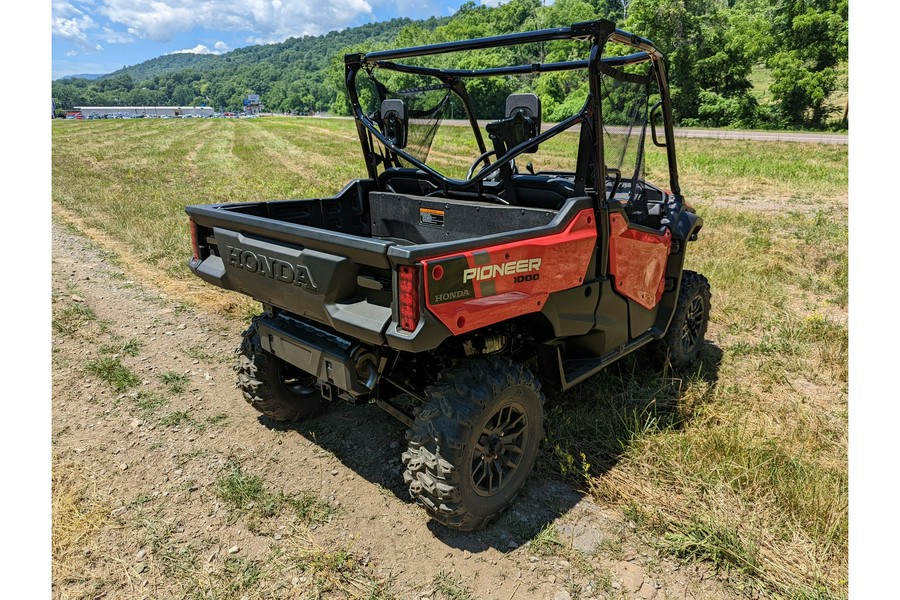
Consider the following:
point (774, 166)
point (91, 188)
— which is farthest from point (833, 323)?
point (91, 188)

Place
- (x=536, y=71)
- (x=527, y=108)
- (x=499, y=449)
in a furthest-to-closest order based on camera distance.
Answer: (x=536, y=71)
(x=527, y=108)
(x=499, y=449)

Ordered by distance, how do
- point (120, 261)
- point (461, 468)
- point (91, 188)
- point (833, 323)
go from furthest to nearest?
point (91, 188), point (120, 261), point (833, 323), point (461, 468)

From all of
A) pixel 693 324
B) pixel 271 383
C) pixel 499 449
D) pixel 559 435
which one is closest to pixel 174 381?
pixel 271 383

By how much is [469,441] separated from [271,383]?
4.98 feet

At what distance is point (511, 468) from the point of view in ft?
9.95

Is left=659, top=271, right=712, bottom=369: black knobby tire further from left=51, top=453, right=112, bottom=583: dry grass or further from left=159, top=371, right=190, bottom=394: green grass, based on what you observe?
left=51, top=453, right=112, bottom=583: dry grass

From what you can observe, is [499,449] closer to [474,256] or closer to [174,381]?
[474,256]

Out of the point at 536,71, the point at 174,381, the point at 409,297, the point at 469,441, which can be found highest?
the point at 536,71

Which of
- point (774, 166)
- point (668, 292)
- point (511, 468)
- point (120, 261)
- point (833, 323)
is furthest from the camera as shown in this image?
point (774, 166)

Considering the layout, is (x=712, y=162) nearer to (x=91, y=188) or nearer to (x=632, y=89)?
(x=632, y=89)

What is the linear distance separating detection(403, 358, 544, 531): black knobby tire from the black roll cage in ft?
3.74

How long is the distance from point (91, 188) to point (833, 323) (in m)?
14.3

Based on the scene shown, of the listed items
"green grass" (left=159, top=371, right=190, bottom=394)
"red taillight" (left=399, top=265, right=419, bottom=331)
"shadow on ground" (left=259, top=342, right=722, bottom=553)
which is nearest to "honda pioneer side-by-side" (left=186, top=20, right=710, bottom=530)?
"red taillight" (left=399, top=265, right=419, bottom=331)

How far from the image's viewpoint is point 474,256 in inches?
97.2
